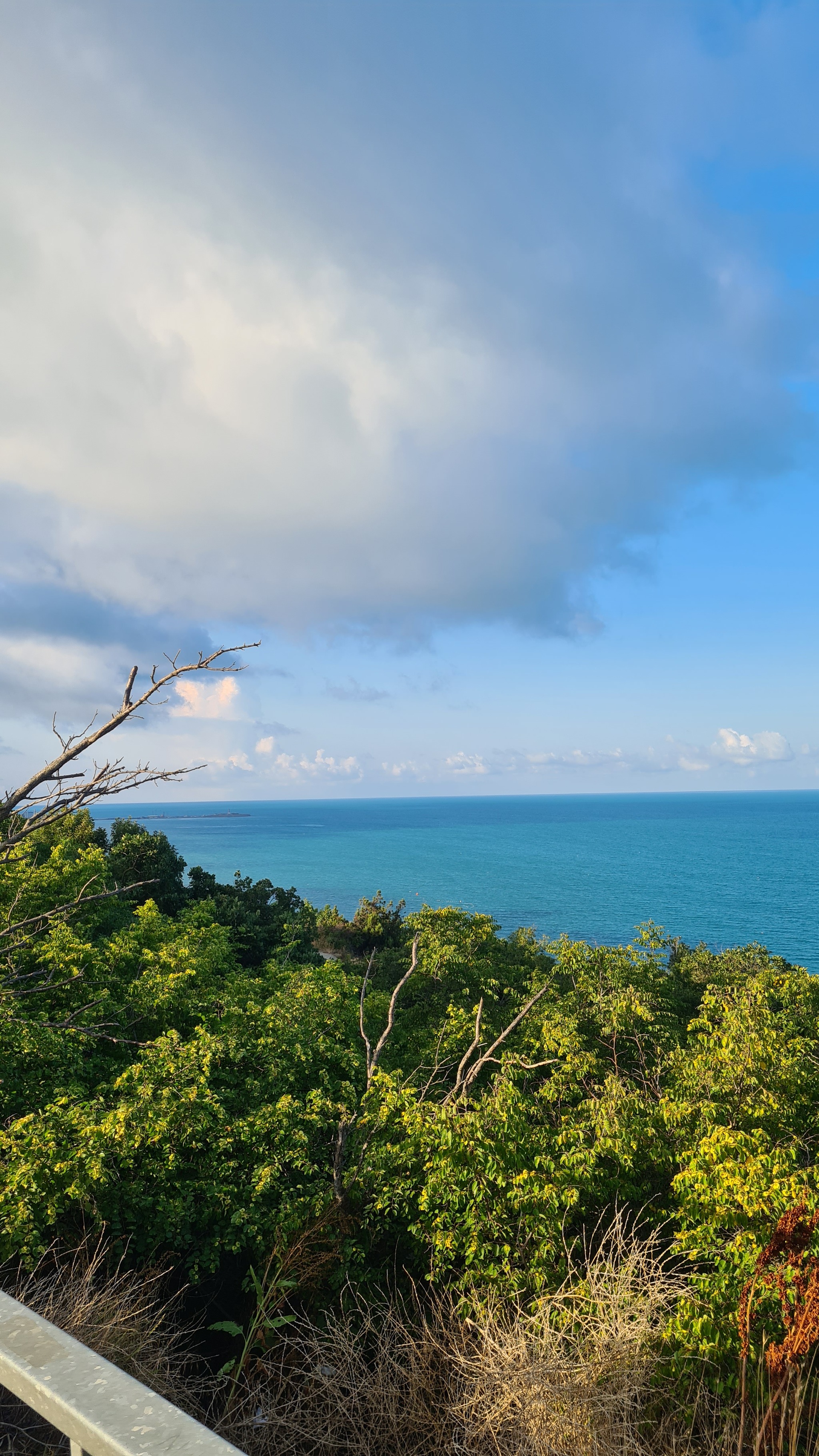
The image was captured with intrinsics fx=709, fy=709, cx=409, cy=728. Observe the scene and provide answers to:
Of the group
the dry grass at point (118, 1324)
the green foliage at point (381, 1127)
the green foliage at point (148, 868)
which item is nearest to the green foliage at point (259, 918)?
the green foliage at point (148, 868)

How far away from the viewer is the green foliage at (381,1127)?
9.12m

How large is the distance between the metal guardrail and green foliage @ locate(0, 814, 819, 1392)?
464 cm

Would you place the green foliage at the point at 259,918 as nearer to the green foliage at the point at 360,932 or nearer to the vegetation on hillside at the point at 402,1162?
the green foliage at the point at 360,932

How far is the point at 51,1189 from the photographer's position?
905 cm

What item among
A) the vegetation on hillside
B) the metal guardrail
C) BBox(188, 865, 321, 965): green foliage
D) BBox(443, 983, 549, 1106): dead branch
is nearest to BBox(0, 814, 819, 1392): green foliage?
the vegetation on hillside

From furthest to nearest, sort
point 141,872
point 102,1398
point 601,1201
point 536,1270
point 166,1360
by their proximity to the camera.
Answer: point 141,872
point 601,1201
point 536,1270
point 166,1360
point 102,1398

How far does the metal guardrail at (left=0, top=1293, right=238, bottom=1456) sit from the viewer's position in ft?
4.81

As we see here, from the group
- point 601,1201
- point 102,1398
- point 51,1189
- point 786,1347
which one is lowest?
point 601,1201

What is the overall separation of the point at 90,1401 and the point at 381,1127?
11.3 meters

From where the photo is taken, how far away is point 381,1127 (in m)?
11.7

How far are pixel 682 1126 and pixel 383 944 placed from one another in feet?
144

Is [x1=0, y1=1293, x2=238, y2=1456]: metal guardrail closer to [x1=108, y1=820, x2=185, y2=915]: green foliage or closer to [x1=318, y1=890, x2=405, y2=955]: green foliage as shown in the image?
[x1=108, y1=820, x2=185, y2=915]: green foliage

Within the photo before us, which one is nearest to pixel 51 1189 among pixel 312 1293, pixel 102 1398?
pixel 312 1293

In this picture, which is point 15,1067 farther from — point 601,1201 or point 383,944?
point 383,944
